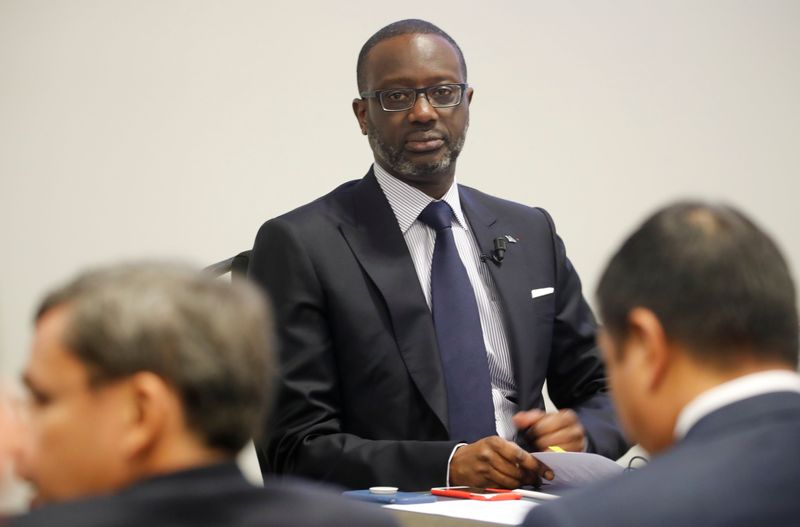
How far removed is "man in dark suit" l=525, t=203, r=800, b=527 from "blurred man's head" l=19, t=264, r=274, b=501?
38cm

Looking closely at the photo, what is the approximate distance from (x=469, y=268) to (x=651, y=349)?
5.62 feet

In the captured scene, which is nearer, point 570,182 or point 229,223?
point 229,223

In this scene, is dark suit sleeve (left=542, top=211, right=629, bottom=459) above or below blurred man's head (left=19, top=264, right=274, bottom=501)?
below

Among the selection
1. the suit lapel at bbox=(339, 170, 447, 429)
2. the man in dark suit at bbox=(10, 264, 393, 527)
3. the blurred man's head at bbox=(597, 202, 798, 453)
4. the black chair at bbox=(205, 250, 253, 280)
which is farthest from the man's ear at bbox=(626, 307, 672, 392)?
the black chair at bbox=(205, 250, 253, 280)

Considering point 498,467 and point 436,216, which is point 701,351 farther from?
point 436,216

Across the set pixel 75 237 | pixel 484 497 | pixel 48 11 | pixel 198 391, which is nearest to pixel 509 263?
pixel 484 497

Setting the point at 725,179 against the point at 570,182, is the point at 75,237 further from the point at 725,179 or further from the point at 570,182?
the point at 725,179

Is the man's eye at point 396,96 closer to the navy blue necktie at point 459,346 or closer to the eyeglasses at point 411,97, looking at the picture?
the eyeglasses at point 411,97

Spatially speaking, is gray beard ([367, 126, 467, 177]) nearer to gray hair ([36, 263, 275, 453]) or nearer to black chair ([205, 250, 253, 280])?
black chair ([205, 250, 253, 280])

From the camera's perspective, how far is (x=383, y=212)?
10.3ft

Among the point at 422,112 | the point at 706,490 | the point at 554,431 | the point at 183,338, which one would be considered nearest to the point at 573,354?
the point at 554,431

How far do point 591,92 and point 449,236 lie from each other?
1.83m

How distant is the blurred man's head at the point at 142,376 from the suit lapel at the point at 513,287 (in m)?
1.81

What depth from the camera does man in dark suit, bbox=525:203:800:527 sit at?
50.6 inches
